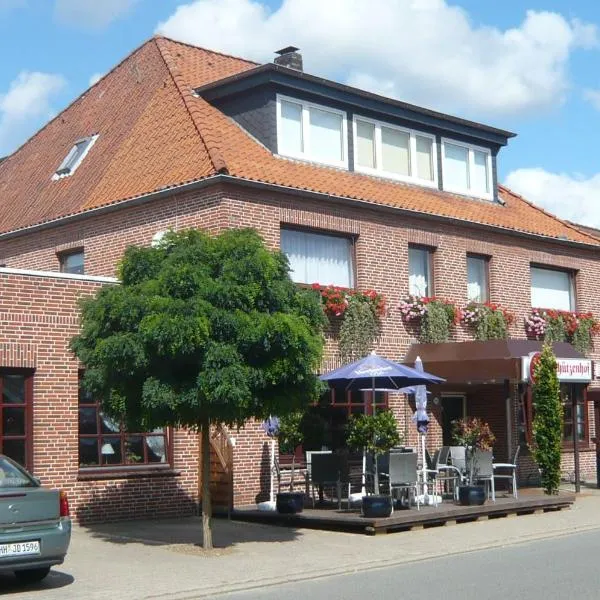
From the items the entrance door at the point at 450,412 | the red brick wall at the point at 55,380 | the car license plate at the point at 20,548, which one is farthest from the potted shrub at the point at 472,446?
the car license plate at the point at 20,548

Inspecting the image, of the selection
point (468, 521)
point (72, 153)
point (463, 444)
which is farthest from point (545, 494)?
point (72, 153)

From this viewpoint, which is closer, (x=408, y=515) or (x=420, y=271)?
(x=408, y=515)

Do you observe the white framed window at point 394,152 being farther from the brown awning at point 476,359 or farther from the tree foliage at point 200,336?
the tree foliage at point 200,336

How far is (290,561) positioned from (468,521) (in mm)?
5409

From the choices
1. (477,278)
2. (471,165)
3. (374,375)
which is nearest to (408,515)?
(374,375)

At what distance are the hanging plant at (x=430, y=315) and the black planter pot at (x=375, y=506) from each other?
21.5 feet

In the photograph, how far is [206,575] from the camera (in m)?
12.5

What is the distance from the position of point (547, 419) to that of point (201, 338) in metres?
9.91

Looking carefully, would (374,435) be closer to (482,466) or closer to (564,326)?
(482,466)

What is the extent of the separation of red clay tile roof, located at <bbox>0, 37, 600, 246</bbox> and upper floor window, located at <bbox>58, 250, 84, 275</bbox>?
0.83 metres

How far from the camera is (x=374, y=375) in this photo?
17.6 m

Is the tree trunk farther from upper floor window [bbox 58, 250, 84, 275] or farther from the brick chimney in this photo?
the brick chimney

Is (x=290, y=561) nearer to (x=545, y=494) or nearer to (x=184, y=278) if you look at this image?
(x=184, y=278)

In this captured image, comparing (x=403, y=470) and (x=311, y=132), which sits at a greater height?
(x=311, y=132)
